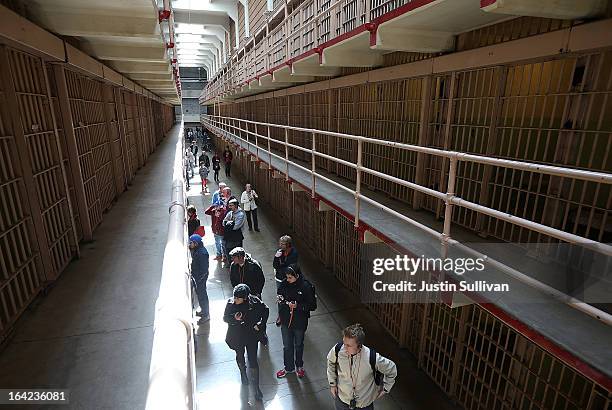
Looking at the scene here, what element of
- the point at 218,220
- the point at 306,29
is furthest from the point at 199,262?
the point at 306,29

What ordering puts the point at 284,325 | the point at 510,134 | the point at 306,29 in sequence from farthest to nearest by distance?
the point at 306,29 < the point at 284,325 < the point at 510,134

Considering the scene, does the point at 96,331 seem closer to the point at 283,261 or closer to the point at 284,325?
the point at 284,325

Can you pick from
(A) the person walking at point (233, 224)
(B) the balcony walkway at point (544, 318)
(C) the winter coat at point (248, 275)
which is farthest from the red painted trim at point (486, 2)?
(A) the person walking at point (233, 224)

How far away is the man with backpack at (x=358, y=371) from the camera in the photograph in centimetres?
335

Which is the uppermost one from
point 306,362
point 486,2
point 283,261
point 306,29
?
point 306,29

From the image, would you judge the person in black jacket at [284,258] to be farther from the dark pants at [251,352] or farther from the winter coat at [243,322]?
the dark pants at [251,352]

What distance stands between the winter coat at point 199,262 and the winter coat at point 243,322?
4.65 feet

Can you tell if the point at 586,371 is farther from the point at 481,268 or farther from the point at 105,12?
the point at 105,12

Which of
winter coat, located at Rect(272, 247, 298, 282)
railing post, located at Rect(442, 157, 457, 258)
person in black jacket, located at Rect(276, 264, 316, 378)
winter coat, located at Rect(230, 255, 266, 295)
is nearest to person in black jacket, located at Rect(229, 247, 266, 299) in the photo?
winter coat, located at Rect(230, 255, 266, 295)

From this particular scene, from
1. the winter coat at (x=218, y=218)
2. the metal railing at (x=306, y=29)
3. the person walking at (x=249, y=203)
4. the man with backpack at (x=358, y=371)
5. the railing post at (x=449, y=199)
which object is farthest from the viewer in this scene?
the person walking at (x=249, y=203)

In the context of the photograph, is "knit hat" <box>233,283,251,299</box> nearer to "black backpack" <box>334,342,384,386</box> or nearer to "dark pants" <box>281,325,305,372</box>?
"dark pants" <box>281,325,305,372</box>

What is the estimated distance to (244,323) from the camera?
4367mm

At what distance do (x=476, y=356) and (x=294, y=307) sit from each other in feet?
7.83

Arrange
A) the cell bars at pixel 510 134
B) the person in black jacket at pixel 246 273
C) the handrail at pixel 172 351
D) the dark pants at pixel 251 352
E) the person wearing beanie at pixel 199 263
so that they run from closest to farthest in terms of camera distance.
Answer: the handrail at pixel 172 351, the cell bars at pixel 510 134, the dark pants at pixel 251 352, the person in black jacket at pixel 246 273, the person wearing beanie at pixel 199 263
